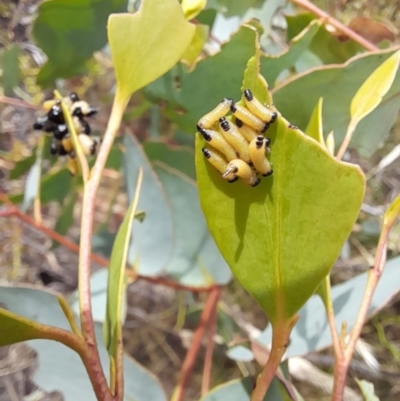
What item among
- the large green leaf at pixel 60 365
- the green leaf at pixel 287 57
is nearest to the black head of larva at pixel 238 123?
the green leaf at pixel 287 57

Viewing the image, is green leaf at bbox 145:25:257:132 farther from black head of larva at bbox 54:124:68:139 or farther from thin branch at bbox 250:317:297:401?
thin branch at bbox 250:317:297:401

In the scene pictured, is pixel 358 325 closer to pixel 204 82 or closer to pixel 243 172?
pixel 243 172

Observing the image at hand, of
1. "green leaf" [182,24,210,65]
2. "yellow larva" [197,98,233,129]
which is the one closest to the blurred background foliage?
"green leaf" [182,24,210,65]

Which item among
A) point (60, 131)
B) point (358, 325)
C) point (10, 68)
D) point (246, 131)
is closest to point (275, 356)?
point (358, 325)

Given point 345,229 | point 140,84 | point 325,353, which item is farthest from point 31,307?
point 325,353

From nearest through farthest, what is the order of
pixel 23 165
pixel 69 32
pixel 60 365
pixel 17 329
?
pixel 17 329
pixel 60 365
pixel 69 32
pixel 23 165
